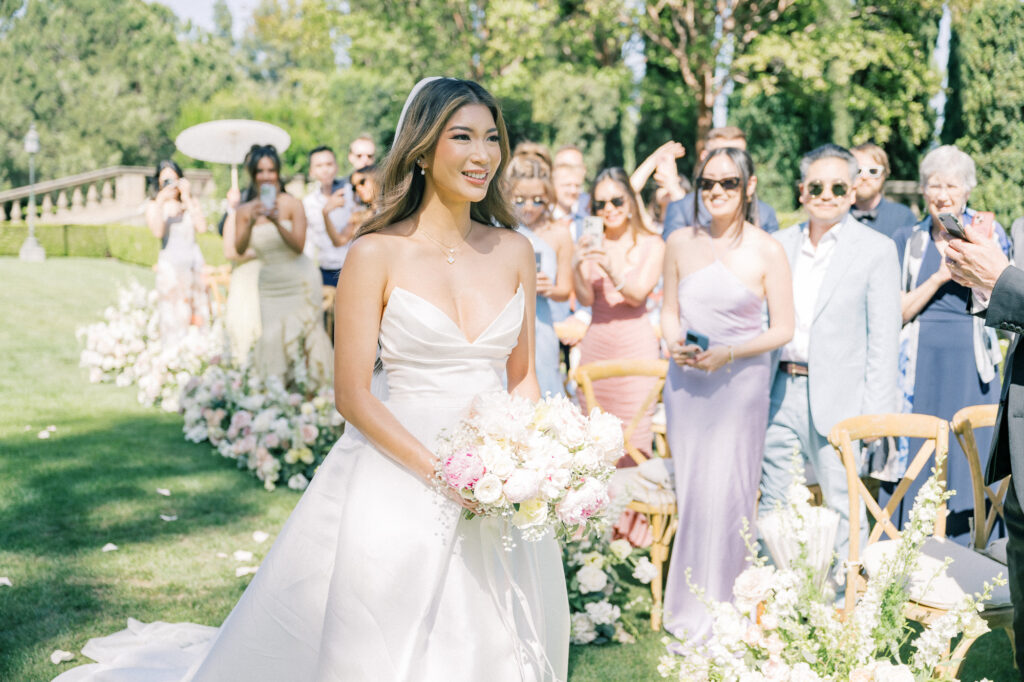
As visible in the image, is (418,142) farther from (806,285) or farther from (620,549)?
(806,285)

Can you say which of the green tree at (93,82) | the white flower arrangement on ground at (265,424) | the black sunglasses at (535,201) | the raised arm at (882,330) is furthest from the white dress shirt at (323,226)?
the green tree at (93,82)

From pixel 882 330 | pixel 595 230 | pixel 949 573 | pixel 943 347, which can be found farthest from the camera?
pixel 943 347

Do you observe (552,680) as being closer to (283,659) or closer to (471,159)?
(283,659)

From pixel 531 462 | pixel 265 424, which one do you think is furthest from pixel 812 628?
pixel 265 424

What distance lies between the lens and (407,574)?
2637 millimetres

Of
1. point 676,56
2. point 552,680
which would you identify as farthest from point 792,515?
point 676,56

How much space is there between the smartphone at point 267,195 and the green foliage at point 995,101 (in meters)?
14.8

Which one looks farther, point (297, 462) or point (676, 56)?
point (676, 56)

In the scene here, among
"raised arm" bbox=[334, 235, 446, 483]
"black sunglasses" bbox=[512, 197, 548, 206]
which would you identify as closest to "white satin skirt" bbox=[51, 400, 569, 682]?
"raised arm" bbox=[334, 235, 446, 483]

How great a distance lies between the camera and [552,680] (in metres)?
2.89

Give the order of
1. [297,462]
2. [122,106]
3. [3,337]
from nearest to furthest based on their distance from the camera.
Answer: [297,462], [3,337], [122,106]

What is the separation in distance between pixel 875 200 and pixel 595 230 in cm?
271

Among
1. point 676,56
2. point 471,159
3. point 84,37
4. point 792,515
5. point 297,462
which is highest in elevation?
point 84,37

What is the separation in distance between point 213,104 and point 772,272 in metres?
40.7
